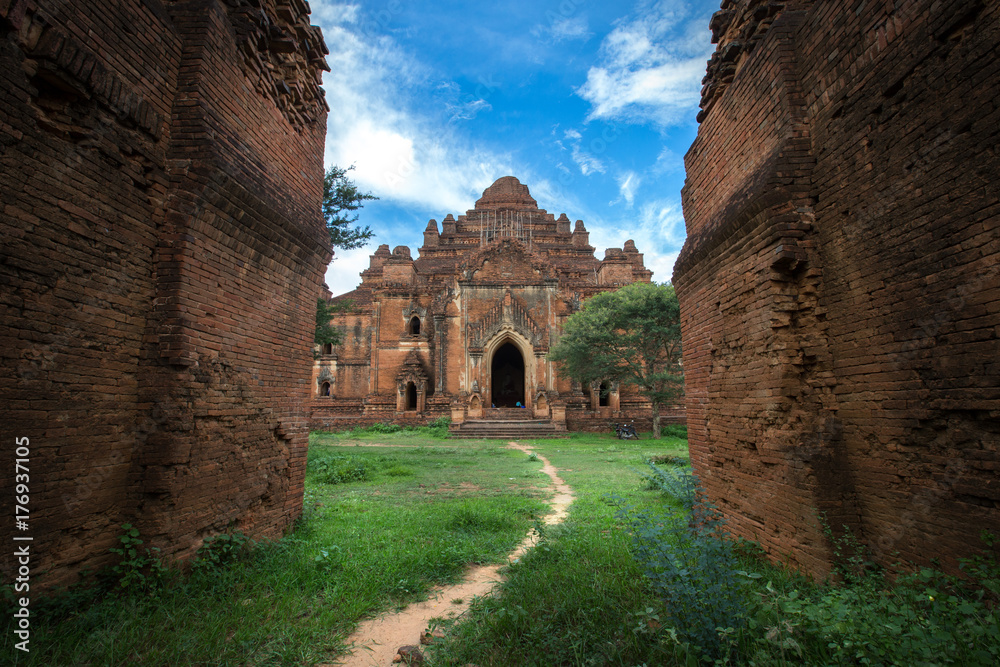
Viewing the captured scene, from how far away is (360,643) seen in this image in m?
3.32

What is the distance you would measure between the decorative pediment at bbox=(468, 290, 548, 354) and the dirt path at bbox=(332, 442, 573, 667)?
18700 mm

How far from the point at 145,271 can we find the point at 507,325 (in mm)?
20328

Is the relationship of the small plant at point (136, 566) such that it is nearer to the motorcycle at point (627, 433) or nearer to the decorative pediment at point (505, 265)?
the motorcycle at point (627, 433)

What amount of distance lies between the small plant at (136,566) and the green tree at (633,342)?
58.8 feet

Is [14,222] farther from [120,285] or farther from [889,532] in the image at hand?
[889,532]

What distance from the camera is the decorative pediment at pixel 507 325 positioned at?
23.8 m

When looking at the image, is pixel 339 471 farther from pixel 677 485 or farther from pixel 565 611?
pixel 565 611

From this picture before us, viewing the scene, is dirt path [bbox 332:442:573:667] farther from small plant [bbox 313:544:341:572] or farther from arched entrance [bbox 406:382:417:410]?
arched entrance [bbox 406:382:417:410]

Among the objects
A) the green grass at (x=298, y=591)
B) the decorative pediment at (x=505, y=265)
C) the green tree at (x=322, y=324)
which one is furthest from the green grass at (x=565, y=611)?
the decorative pediment at (x=505, y=265)

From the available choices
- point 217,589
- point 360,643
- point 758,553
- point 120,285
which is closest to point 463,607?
point 360,643

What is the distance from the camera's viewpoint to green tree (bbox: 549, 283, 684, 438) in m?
19.5

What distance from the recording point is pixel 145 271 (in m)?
3.95

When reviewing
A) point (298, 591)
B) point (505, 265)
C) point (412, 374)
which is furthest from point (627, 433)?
point (298, 591)

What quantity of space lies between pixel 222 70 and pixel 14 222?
8.17ft
